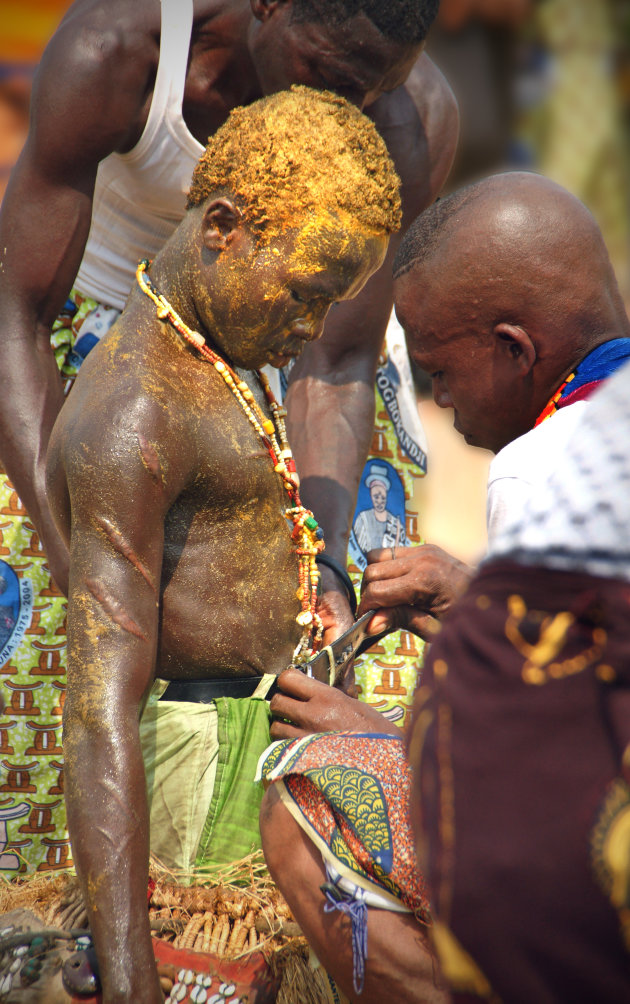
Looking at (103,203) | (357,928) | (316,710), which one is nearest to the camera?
(357,928)

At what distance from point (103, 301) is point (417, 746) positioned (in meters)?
2.22

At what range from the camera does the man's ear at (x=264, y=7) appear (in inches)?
96.7

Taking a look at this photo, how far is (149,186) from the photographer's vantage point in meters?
2.74

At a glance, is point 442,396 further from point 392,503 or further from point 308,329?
point 392,503

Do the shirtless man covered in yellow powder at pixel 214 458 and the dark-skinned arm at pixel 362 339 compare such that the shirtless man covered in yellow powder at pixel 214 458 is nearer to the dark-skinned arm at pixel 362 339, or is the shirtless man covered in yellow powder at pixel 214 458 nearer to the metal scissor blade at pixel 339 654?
the metal scissor blade at pixel 339 654

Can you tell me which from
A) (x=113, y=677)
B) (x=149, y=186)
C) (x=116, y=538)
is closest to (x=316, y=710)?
(x=113, y=677)

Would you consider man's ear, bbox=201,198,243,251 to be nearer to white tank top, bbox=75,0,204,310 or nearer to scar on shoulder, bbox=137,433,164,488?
scar on shoulder, bbox=137,433,164,488

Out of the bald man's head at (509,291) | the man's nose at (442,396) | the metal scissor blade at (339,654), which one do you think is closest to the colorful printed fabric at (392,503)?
the metal scissor blade at (339,654)

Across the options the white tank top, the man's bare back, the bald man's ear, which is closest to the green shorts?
the man's bare back

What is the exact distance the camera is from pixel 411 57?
2.52 m

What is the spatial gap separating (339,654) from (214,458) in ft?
1.74

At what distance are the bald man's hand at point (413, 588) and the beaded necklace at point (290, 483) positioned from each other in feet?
0.43

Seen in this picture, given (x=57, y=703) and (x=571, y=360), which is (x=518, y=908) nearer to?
(x=571, y=360)

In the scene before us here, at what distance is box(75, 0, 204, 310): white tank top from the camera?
2.49 meters
